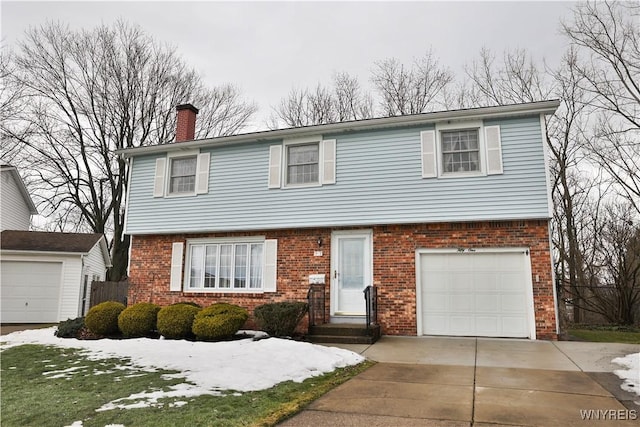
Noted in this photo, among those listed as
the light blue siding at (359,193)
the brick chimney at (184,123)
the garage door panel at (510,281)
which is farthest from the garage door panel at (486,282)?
the brick chimney at (184,123)

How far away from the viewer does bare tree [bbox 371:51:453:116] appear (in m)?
21.2

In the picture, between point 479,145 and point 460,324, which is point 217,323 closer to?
point 460,324

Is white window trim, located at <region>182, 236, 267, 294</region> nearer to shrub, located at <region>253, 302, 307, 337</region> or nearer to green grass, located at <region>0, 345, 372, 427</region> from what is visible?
shrub, located at <region>253, 302, 307, 337</region>

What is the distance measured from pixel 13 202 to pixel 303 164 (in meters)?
15.4

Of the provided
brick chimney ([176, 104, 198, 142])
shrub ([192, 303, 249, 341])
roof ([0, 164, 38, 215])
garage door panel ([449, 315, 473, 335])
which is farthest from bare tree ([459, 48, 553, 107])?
roof ([0, 164, 38, 215])

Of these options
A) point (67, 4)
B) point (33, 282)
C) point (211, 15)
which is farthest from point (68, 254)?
point (211, 15)

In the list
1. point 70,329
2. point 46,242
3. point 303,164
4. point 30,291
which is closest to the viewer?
point 70,329

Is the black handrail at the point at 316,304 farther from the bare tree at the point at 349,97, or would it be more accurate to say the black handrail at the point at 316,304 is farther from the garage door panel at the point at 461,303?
the bare tree at the point at 349,97

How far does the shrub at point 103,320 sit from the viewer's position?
10.3 m

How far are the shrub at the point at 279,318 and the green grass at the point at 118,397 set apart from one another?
293 centimetres

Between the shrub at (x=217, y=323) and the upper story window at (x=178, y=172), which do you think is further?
the upper story window at (x=178, y=172)

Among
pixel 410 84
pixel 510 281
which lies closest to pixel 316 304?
pixel 510 281

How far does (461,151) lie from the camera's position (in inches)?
403

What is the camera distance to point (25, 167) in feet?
66.8
